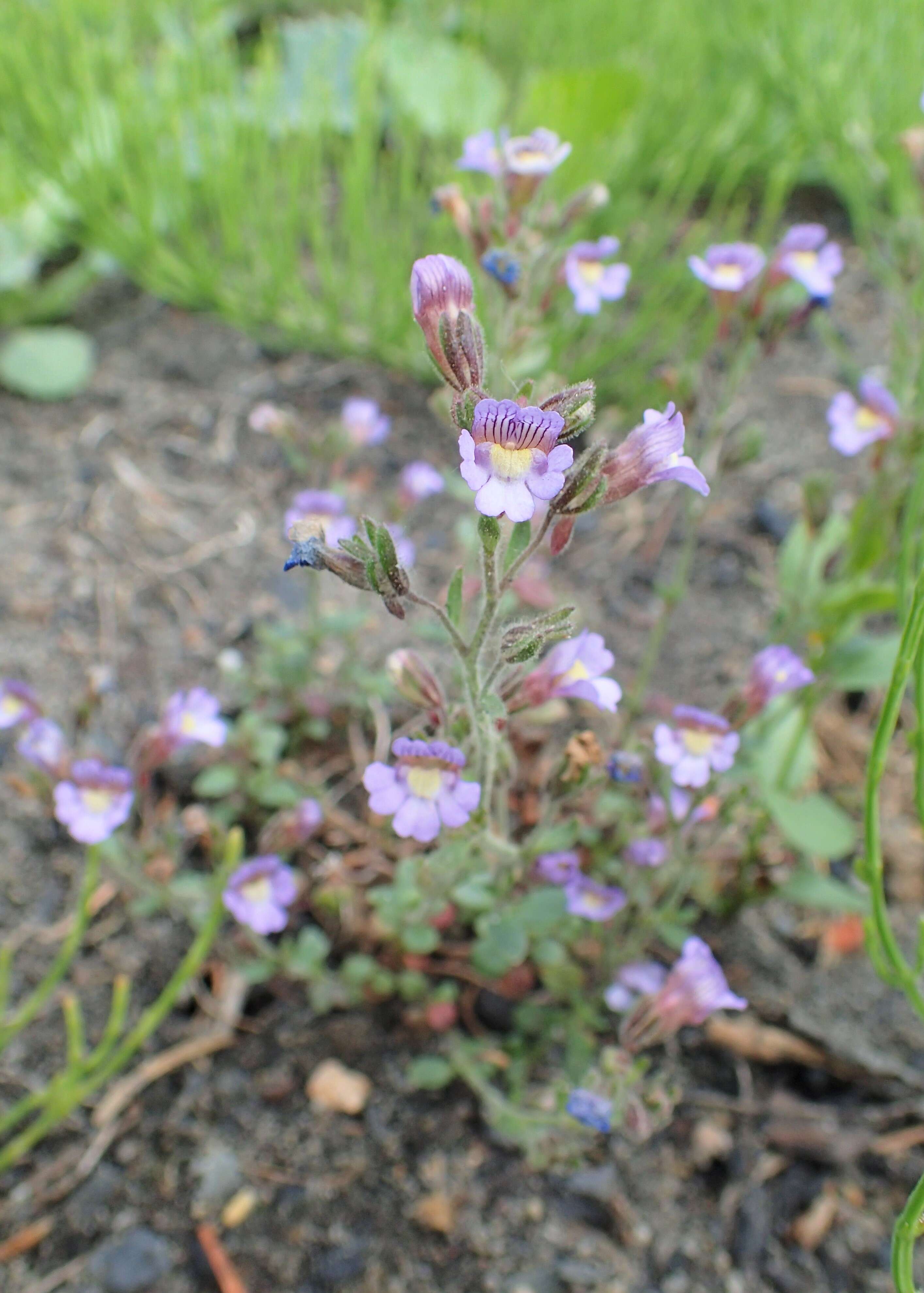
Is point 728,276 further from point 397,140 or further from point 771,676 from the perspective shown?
point 397,140

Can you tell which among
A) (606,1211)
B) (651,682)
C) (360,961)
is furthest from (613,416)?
(606,1211)

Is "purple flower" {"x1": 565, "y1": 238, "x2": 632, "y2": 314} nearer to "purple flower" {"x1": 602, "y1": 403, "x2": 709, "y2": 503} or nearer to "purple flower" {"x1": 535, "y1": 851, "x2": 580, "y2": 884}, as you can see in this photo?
"purple flower" {"x1": 602, "y1": 403, "x2": 709, "y2": 503}

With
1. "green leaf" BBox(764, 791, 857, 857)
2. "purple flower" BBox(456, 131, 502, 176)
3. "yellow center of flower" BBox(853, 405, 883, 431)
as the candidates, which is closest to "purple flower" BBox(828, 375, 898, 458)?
"yellow center of flower" BBox(853, 405, 883, 431)

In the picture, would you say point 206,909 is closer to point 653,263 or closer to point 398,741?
point 398,741

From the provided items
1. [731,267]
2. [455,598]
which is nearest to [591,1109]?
[455,598]

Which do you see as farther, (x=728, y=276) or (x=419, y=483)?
(x=419, y=483)
